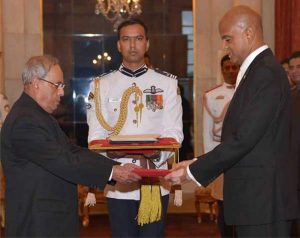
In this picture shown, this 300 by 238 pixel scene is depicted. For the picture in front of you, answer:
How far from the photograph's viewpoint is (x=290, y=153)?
362 centimetres

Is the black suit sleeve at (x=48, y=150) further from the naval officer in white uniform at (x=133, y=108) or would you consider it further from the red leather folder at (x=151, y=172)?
the naval officer in white uniform at (x=133, y=108)

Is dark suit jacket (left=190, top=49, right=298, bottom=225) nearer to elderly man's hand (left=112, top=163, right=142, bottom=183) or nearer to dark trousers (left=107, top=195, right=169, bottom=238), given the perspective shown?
elderly man's hand (left=112, top=163, right=142, bottom=183)

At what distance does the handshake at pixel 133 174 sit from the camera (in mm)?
3885

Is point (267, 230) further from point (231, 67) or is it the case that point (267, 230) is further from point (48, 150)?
point (231, 67)

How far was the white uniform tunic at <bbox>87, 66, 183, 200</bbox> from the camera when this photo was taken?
4.40m

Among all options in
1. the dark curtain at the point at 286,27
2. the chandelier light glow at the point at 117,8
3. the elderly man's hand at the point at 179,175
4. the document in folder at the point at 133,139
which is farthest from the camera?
the chandelier light glow at the point at 117,8

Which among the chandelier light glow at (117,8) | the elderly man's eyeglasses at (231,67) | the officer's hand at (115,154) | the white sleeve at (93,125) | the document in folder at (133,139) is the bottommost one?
the officer's hand at (115,154)

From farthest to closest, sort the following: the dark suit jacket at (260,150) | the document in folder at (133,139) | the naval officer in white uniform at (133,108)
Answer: the naval officer in white uniform at (133,108) < the document in folder at (133,139) < the dark suit jacket at (260,150)

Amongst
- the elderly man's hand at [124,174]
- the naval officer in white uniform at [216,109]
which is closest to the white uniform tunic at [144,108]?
the elderly man's hand at [124,174]

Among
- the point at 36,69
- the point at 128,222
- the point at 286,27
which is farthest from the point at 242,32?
the point at 286,27

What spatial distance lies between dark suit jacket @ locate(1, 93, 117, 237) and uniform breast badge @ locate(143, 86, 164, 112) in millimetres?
945

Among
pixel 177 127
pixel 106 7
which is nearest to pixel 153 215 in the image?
pixel 177 127

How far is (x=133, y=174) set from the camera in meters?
3.96

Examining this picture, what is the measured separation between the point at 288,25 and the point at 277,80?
5717 mm
